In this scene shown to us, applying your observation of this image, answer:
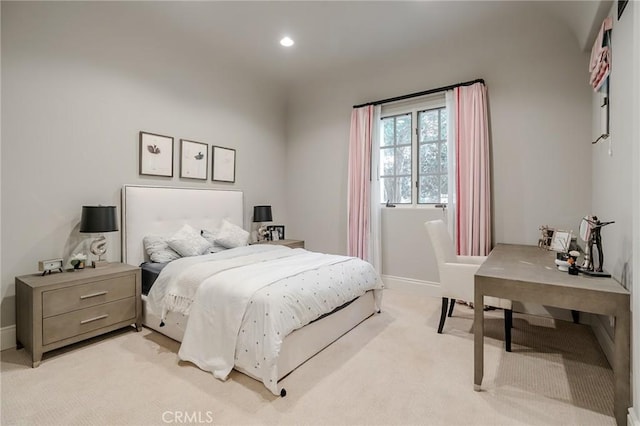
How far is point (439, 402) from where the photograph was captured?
1.79 meters

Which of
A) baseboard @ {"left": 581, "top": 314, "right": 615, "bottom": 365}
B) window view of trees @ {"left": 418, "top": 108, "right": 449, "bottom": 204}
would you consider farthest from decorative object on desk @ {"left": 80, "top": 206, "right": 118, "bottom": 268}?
baseboard @ {"left": 581, "top": 314, "right": 615, "bottom": 365}

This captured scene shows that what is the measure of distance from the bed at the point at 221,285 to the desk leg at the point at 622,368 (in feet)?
5.49

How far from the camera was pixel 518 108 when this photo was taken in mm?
3342

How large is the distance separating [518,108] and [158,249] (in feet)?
13.7

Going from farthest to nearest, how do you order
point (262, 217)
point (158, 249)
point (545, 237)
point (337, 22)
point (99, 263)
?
point (262, 217) < point (337, 22) < point (158, 249) < point (545, 237) < point (99, 263)

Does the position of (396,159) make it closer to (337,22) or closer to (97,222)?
(337,22)

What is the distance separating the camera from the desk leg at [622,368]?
1.52 meters

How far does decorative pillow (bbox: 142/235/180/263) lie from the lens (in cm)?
317

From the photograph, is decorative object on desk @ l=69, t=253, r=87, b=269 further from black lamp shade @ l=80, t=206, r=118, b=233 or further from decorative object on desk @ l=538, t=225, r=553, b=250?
decorative object on desk @ l=538, t=225, r=553, b=250

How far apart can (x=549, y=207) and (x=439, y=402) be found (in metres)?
2.48

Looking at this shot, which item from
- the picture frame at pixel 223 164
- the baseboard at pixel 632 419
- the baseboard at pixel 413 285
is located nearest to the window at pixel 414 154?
the baseboard at pixel 413 285

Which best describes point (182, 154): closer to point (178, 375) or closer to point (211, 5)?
point (211, 5)

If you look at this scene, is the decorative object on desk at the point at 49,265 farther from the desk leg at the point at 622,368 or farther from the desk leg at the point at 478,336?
the desk leg at the point at 622,368
